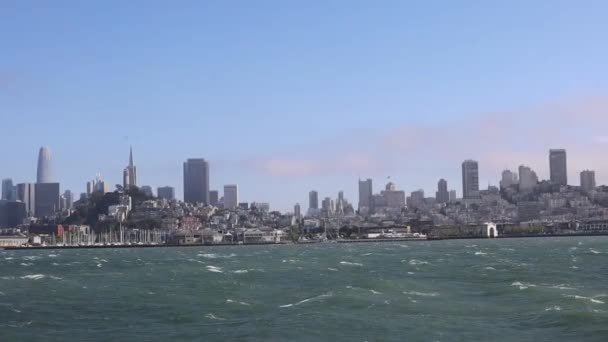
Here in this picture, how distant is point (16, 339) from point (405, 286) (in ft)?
80.3

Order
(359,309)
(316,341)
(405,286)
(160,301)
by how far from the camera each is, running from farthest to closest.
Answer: (405,286)
(160,301)
(359,309)
(316,341)

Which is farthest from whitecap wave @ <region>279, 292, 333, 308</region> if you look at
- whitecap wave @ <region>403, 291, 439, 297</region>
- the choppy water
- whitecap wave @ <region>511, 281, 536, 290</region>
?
whitecap wave @ <region>511, 281, 536, 290</region>

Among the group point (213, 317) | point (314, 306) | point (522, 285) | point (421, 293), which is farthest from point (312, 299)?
point (522, 285)

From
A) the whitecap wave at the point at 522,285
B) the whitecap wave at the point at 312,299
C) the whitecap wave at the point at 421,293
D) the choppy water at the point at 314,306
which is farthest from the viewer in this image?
the whitecap wave at the point at 522,285

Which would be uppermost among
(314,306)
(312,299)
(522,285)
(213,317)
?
(522,285)

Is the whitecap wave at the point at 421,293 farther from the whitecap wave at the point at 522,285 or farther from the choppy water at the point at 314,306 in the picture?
the whitecap wave at the point at 522,285

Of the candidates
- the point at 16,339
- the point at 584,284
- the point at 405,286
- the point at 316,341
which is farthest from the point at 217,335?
the point at 584,284

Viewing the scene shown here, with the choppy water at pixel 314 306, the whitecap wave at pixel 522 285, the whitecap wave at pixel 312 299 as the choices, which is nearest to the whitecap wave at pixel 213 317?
the choppy water at pixel 314 306

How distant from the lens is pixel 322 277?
6419 centimetres

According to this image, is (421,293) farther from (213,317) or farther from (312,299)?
(213,317)

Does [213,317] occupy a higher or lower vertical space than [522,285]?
lower

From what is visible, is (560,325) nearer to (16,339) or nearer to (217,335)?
(217,335)

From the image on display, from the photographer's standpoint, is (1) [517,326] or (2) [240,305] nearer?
(1) [517,326]

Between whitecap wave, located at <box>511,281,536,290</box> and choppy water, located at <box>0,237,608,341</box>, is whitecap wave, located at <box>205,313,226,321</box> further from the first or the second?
whitecap wave, located at <box>511,281,536,290</box>
